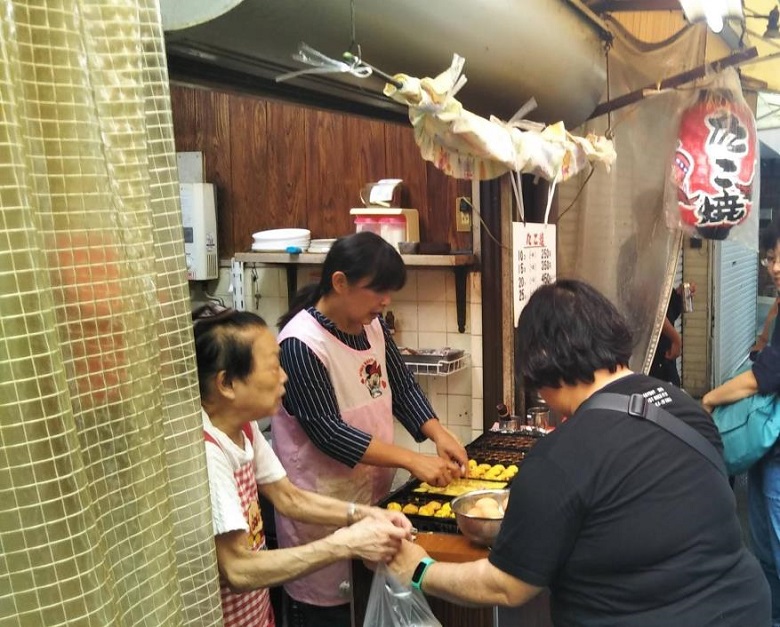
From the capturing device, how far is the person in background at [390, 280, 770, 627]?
171 cm

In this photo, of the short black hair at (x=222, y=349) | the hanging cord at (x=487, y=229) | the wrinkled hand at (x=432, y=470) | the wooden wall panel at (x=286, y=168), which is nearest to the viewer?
the short black hair at (x=222, y=349)

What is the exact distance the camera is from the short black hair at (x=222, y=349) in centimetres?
185

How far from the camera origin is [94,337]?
2.78 feet

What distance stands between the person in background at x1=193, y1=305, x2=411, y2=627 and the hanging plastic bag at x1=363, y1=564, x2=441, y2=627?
12cm

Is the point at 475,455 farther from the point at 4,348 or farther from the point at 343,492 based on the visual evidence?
the point at 4,348

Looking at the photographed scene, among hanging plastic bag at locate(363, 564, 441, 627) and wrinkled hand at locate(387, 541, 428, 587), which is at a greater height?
wrinkled hand at locate(387, 541, 428, 587)

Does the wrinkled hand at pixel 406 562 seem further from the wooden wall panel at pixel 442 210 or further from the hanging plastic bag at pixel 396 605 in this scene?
the wooden wall panel at pixel 442 210

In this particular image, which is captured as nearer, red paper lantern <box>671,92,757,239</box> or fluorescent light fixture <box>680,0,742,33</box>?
fluorescent light fixture <box>680,0,742,33</box>

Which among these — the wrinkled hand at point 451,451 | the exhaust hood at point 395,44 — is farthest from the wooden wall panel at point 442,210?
the wrinkled hand at point 451,451

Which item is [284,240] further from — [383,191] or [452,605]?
[452,605]

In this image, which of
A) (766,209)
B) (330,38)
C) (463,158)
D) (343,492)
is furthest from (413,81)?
(766,209)

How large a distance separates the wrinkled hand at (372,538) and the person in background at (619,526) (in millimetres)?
319

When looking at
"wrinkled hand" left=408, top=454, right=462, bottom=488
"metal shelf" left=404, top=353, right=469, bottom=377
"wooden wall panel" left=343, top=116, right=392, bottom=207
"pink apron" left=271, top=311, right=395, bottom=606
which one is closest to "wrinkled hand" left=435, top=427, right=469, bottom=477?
"wrinkled hand" left=408, top=454, right=462, bottom=488

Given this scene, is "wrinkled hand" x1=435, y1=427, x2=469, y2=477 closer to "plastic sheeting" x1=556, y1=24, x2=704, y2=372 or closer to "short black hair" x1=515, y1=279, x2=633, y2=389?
"short black hair" x1=515, y1=279, x2=633, y2=389
